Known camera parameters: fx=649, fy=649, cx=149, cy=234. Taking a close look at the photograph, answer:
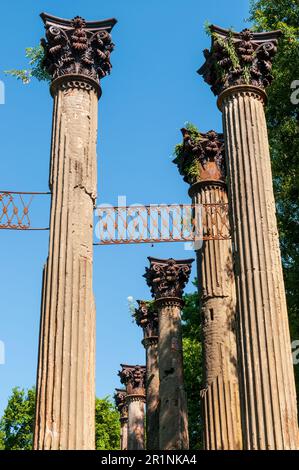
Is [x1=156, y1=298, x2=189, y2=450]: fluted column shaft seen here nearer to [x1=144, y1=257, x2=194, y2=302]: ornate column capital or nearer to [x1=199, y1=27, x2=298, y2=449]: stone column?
[x1=144, y1=257, x2=194, y2=302]: ornate column capital

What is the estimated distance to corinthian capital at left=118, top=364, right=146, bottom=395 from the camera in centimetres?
2852

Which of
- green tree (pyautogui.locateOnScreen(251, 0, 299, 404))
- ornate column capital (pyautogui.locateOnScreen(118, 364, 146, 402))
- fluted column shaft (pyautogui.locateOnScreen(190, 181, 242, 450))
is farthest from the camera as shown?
ornate column capital (pyautogui.locateOnScreen(118, 364, 146, 402))

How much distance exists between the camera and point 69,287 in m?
10.2

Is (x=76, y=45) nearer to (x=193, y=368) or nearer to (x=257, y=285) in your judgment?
(x=257, y=285)

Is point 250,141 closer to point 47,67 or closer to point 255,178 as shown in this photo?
point 255,178

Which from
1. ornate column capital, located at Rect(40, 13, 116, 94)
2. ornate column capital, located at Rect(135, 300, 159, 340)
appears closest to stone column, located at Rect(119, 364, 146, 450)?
ornate column capital, located at Rect(135, 300, 159, 340)

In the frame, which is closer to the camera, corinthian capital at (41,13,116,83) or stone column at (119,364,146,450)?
corinthian capital at (41,13,116,83)

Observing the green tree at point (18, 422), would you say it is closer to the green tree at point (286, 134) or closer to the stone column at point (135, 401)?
the stone column at point (135, 401)

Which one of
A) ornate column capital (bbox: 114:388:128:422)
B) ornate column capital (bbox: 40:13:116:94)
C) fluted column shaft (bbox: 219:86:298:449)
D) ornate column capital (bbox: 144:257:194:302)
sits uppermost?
ornate column capital (bbox: 40:13:116:94)

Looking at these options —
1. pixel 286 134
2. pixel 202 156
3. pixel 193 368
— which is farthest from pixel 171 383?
pixel 193 368

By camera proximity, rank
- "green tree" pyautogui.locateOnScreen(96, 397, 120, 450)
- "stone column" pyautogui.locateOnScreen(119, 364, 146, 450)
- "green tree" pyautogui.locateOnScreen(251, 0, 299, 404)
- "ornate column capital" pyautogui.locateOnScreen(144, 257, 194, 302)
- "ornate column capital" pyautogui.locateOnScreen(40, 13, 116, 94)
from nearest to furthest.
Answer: "ornate column capital" pyautogui.locateOnScreen(40, 13, 116, 94), "green tree" pyautogui.locateOnScreen(251, 0, 299, 404), "ornate column capital" pyautogui.locateOnScreen(144, 257, 194, 302), "stone column" pyautogui.locateOnScreen(119, 364, 146, 450), "green tree" pyautogui.locateOnScreen(96, 397, 120, 450)

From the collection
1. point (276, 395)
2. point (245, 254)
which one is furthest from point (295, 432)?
point (245, 254)

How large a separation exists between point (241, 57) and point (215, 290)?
5056 millimetres

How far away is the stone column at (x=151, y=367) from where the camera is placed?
21.0 m
